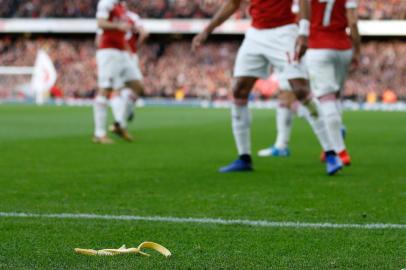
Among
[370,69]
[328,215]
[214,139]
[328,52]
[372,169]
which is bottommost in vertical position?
[370,69]

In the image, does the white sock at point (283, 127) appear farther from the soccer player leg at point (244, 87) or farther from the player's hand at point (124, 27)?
the player's hand at point (124, 27)

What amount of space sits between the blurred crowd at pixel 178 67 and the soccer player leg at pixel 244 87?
3395cm

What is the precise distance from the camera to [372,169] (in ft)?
30.6

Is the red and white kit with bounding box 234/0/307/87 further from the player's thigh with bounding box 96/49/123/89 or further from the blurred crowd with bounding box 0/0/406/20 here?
the blurred crowd with bounding box 0/0/406/20

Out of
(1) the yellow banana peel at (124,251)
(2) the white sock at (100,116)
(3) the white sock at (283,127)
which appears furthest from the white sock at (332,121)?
(2) the white sock at (100,116)

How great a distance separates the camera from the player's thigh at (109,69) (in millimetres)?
14508

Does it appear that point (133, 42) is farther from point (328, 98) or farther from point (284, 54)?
point (284, 54)

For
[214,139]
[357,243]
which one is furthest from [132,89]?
[357,243]

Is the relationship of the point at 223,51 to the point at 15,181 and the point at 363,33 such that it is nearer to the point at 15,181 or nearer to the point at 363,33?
the point at 363,33

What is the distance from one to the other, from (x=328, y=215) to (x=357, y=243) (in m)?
1.04

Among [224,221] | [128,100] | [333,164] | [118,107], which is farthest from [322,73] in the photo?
[128,100]

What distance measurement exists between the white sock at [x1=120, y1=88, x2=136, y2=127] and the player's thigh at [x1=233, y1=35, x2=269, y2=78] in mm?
6278

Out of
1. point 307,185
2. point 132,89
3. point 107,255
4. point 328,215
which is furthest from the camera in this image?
point 132,89

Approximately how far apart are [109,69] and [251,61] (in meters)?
6.10
